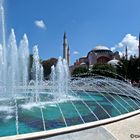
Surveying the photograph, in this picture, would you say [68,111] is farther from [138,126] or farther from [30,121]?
[138,126]

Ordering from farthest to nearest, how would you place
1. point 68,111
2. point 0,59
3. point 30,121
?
point 0,59
point 68,111
point 30,121

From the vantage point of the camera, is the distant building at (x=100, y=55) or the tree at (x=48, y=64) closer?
the tree at (x=48, y=64)

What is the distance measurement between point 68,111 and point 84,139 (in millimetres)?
4186

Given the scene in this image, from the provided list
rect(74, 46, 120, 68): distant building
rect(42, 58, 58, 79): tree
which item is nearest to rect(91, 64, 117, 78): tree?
rect(42, 58, 58, 79): tree

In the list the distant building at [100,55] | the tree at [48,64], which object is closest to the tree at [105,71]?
the tree at [48,64]

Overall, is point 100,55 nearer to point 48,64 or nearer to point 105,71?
point 48,64

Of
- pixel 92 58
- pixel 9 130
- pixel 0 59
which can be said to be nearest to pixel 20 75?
pixel 0 59

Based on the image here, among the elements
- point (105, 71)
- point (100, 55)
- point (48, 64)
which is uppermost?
point (100, 55)

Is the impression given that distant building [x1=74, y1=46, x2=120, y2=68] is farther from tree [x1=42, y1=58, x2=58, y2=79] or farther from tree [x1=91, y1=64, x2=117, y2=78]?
tree [x1=91, y1=64, x2=117, y2=78]

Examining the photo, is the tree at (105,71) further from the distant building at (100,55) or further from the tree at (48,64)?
the distant building at (100,55)

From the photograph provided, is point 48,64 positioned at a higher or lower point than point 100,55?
lower

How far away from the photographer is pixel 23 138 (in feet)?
18.5

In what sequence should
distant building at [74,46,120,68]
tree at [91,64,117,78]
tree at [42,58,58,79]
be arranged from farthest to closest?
1. distant building at [74,46,120,68]
2. tree at [42,58,58,79]
3. tree at [91,64,117,78]

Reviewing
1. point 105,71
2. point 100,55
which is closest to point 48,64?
point 105,71
